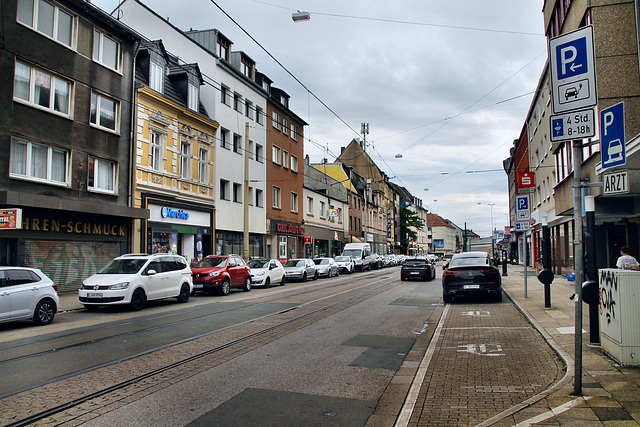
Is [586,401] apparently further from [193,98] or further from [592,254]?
[193,98]

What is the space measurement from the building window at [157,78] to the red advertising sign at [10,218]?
11925mm

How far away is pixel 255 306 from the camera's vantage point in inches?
579

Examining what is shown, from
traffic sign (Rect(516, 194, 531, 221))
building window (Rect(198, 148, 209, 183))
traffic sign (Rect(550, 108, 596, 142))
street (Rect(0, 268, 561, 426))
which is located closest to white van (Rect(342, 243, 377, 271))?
building window (Rect(198, 148, 209, 183))

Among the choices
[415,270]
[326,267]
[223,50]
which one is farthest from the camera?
[326,267]

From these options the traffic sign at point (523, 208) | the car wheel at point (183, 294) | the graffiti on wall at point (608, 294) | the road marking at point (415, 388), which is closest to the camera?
the road marking at point (415, 388)

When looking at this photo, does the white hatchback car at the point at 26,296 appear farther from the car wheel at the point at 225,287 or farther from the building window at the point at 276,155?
the building window at the point at 276,155

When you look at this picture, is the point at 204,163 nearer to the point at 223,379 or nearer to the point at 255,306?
the point at 255,306

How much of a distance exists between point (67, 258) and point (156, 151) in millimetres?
7671

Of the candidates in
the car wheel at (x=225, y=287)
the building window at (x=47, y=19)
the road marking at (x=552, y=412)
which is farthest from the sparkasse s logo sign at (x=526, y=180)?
the building window at (x=47, y=19)

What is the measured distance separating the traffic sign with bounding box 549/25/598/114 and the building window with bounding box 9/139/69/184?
1717cm

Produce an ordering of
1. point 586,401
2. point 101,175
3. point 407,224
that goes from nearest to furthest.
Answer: point 586,401 → point 101,175 → point 407,224

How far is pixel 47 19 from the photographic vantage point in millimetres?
18484

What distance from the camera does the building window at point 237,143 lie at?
3222cm

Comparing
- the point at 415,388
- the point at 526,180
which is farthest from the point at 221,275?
the point at 415,388
